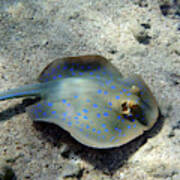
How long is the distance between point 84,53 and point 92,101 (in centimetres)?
145

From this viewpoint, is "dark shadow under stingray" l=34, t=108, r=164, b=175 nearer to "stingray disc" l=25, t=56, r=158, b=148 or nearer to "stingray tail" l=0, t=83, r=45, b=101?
"stingray disc" l=25, t=56, r=158, b=148

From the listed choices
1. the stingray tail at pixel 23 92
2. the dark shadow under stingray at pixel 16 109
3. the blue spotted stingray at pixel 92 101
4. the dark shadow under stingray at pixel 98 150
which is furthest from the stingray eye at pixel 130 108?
the dark shadow under stingray at pixel 16 109

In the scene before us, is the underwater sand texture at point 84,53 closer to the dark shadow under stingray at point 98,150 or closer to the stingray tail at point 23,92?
the dark shadow under stingray at point 98,150

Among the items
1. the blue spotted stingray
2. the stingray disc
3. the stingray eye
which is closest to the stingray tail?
the blue spotted stingray

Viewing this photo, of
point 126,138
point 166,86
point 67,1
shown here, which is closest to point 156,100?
point 166,86

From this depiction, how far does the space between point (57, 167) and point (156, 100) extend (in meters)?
2.04

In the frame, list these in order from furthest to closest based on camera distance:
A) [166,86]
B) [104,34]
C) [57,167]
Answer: [104,34]
[166,86]
[57,167]

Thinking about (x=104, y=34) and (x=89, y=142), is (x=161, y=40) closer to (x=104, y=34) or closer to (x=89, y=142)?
(x=104, y=34)

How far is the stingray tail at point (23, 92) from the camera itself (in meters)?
3.31

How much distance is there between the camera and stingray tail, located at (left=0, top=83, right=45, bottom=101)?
130 inches

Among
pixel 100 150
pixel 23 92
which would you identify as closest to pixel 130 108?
pixel 100 150

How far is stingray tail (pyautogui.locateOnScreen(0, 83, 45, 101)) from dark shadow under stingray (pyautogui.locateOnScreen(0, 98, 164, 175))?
326 mm

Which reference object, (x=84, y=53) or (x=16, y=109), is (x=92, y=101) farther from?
(x=84, y=53)

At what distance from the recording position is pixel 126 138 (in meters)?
2.93
